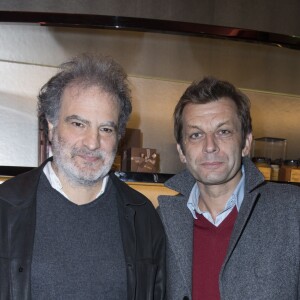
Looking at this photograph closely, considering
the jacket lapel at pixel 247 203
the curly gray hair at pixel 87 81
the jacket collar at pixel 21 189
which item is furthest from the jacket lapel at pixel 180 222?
the jacket collar at pixel 21 189

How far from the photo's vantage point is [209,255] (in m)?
1.27

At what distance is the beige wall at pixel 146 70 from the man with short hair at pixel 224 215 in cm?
25

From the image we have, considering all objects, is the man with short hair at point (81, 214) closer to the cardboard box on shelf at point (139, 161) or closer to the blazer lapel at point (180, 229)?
the blazer lapel at point (180, 229)

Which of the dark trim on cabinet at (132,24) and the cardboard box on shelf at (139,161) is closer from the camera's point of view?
the dark trim on cabinet at (132,24)

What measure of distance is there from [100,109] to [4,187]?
0.32m

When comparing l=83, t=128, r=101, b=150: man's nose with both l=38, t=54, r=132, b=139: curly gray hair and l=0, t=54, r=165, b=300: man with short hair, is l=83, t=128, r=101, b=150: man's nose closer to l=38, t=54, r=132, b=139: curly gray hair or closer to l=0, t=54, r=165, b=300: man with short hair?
l=0, t=54, r=165, b=300: man with short hair

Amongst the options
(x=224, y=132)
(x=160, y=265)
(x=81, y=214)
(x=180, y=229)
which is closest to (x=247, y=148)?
(x=224, y=132)

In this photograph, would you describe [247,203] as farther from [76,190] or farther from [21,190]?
[21,190]

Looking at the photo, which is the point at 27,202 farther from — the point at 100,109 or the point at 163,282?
the point at 163,282

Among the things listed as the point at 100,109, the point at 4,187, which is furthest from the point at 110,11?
the point at 4,187

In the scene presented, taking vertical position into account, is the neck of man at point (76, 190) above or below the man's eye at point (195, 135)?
below

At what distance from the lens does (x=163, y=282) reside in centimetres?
133

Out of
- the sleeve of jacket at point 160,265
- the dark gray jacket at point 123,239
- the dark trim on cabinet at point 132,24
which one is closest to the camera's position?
the dark gray jacket at point 123,239

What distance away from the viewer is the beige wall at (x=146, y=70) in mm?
1585
